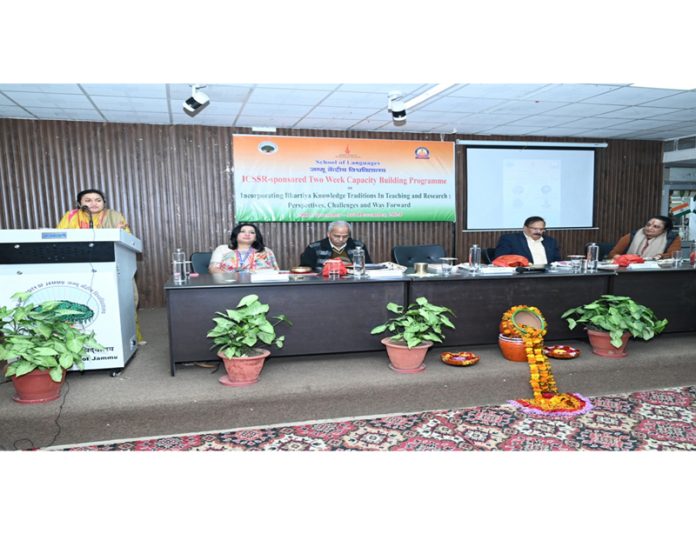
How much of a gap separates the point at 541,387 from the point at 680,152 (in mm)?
6125

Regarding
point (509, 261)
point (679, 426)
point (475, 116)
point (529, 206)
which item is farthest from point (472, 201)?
point (679, 426)

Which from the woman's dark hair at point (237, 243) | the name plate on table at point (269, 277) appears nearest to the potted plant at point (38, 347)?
the name plate on table at point (269, 277)

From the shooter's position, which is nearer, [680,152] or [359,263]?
[359,263]

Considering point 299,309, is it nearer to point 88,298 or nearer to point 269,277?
point 269,277

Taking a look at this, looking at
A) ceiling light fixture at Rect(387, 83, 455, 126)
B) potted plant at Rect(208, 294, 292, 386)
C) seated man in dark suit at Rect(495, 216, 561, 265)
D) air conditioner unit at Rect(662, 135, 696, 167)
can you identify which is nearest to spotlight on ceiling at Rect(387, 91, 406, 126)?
ceiling light fixture at Rect(387, 83, 455, 126)

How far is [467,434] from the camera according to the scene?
2650 mm

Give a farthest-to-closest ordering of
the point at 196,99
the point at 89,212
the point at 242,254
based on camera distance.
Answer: the point at 196,99, the point at 242,254, the point at 89,212

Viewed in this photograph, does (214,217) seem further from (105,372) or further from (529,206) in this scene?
(529,206)

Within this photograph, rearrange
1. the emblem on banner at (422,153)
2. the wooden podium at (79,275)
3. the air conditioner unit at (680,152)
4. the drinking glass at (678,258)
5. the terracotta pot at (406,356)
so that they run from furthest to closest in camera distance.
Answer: the air conditioner unit at (680,152) < the emblem on banner at (422,153) < the drinking glass at (678,258) < the terracotta pot at (406,356) < the wooden podium at (79,275)

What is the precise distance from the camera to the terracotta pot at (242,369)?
2826 millimetres

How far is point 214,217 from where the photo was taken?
6008mm

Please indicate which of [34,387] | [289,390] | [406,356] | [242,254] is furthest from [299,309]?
[34,387]

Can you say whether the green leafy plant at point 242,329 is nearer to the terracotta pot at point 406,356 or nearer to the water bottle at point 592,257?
the terracotta pot at point 406,356

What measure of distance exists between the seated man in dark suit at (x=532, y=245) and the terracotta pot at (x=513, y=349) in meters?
1.47
